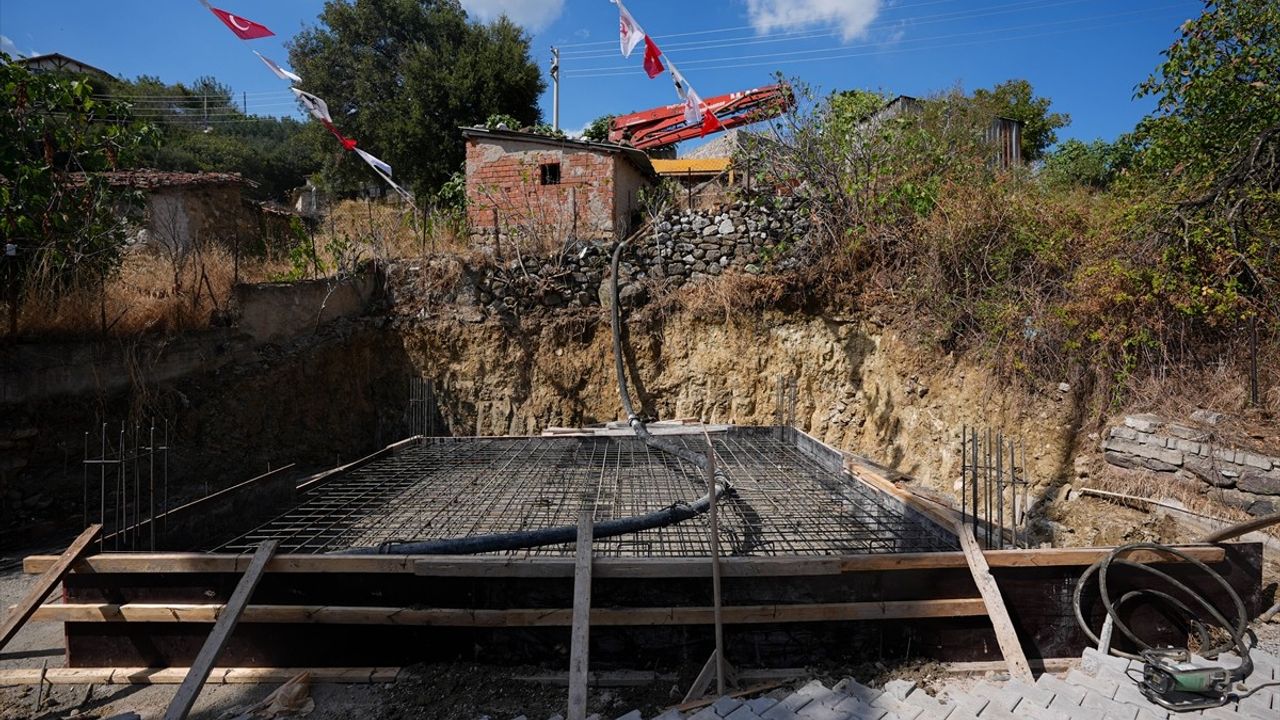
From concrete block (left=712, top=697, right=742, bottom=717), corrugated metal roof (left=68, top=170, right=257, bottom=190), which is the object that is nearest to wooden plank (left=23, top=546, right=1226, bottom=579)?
concrete block (left=712, top=697, right=742, bottom=717)

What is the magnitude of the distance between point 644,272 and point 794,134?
3086 millimetres

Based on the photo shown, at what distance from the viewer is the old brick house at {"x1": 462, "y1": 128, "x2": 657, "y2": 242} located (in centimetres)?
935

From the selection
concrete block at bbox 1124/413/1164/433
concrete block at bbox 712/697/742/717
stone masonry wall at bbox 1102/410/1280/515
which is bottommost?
concrete block at bbox 712/697/742/717

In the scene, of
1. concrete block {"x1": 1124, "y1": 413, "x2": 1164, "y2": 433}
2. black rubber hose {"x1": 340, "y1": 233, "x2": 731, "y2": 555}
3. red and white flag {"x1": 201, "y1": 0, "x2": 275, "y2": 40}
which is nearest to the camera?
black rubber hose {"x1": 340, "y1": 233, "x2": 731, "y2": 555}

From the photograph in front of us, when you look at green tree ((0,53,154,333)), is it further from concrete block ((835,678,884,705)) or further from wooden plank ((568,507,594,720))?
concrete block ((835,678,884,705))

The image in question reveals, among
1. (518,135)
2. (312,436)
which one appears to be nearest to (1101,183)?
(518,135)

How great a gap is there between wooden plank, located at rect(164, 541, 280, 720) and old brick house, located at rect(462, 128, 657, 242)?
6.97 meters

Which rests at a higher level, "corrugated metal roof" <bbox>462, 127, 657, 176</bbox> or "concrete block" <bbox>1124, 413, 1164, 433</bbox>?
"corrugated metal roof" <bbox>462, 127, 657, 176</bbox>

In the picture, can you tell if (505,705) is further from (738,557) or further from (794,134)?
(794,134)

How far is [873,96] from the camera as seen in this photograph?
8.36 metres

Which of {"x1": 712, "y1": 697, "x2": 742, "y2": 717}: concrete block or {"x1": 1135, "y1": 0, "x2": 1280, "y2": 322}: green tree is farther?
{"x1": 1135, "y1": 0, "x2": 1280, "y2": 322}: green tree

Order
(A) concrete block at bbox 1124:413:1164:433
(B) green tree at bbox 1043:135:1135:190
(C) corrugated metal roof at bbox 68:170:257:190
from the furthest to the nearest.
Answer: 1. (B) green tree at bbox 1043:135:1135:190
2. (C) corrugated metal roof at bbox 68:170:257:190
3. (A) concrete block at bbox 1124:413:1164:433

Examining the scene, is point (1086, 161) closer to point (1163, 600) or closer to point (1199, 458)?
point (1199, 458)

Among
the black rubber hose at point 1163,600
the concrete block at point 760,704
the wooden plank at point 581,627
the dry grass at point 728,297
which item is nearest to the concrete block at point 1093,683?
the black rubber hose at point 1163,600
